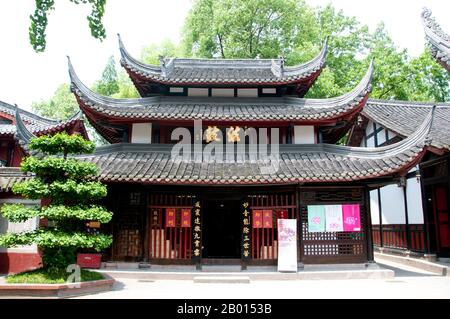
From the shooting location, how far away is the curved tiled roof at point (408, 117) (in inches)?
521

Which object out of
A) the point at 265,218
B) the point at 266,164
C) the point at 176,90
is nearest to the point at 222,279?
the point at 265,218

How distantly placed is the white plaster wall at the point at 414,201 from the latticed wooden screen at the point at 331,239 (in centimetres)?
375

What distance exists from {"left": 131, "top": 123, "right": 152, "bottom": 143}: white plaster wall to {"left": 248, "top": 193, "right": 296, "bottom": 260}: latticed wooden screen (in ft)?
14.8

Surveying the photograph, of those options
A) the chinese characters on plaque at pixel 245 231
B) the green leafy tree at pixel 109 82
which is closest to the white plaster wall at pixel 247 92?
the chinese characters on plaque at pixel 245 231

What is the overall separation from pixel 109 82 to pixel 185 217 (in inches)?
1085

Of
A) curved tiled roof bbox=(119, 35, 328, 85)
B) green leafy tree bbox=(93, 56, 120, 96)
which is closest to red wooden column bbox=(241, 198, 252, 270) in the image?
curved tiled roof bbox=(119, 35, 328, 85)

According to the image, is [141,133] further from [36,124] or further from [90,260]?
[36,124]

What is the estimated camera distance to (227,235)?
15.1m

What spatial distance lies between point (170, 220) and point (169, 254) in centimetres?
112

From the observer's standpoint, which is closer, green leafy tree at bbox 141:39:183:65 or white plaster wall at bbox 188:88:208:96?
white plaster wall at bbox 188:88:208:96

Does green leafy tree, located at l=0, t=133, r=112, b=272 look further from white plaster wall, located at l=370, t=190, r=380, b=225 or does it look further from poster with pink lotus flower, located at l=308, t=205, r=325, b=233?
white plaster wall, located at l=370, t=190, r=380, b=225

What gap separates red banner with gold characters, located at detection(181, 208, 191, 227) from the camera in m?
11.5

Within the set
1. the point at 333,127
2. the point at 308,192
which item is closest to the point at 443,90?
the point at 333,127

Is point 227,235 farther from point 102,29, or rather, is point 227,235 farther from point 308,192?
point 102,29
